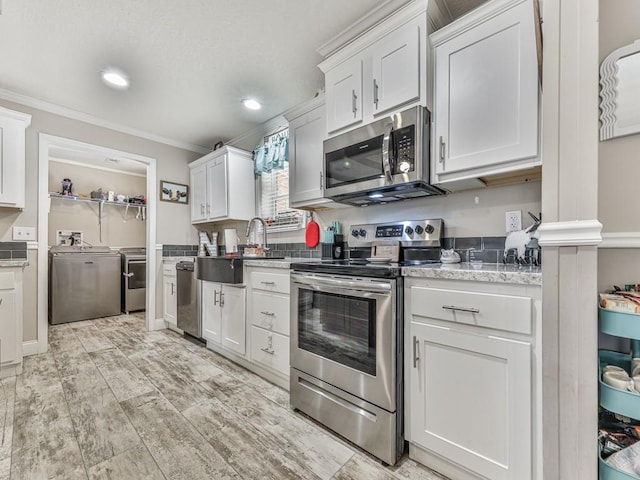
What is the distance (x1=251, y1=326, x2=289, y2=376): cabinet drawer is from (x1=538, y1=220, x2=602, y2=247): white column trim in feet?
5.36

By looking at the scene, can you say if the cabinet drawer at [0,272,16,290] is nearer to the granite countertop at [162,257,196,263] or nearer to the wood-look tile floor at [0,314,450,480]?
the wood-look tile floor at [0,314,450,480]

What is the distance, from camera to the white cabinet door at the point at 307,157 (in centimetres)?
234

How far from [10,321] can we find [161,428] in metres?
1.76

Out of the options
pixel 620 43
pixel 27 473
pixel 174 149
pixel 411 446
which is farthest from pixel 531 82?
pixel 174 149

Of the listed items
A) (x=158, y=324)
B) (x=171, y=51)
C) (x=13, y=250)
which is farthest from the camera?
(x=158, y=324)

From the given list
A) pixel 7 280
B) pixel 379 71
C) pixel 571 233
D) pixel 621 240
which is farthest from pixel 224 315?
pixel 621 240

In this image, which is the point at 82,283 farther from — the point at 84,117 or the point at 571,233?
the point at 571,233

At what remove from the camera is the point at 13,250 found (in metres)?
2.78

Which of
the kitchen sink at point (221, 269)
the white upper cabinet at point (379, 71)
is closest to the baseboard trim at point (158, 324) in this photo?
the kitchen sink at point (221, 269)

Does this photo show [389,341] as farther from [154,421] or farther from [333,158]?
[154,421]

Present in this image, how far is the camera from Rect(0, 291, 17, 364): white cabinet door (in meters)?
2.30

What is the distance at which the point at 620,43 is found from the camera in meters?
1.06

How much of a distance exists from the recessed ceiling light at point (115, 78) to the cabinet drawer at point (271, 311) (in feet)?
6.93

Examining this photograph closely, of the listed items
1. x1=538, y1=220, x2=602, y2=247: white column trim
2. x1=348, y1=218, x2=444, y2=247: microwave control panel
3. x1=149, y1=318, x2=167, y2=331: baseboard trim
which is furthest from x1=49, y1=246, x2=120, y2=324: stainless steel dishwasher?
x1=538, y1=220, x2=602, y2=247: white column trim
